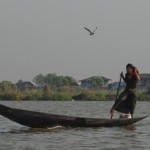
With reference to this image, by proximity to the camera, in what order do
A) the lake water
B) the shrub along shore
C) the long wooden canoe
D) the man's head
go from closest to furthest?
the lake water, the long wooden canoe, the man's head, the shrub along shore

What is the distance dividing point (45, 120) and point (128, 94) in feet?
9.10

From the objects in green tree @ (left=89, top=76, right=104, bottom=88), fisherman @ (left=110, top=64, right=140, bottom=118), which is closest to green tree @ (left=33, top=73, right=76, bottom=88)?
green tree @ (left=89, top=76, right=104, bottom=88)

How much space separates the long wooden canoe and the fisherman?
2.15 ft

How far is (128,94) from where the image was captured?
1495cm

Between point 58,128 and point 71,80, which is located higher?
point 71,80

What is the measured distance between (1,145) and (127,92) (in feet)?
16.8

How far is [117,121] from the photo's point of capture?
14438 millimetres

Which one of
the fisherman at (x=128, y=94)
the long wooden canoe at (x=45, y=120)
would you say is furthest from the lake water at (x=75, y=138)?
the fisherman at (x=128, y=94)

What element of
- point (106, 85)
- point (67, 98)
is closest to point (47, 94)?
point (67, 98)

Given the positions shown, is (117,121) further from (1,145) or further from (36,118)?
(1,145)

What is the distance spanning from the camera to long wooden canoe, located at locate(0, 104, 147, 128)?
42.4 ft

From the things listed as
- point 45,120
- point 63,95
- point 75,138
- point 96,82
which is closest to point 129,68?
point 45,120

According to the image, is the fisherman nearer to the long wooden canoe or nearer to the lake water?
the lake water

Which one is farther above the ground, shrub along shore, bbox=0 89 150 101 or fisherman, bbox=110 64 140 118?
shrub along shore, bbox=0 89 150 101
